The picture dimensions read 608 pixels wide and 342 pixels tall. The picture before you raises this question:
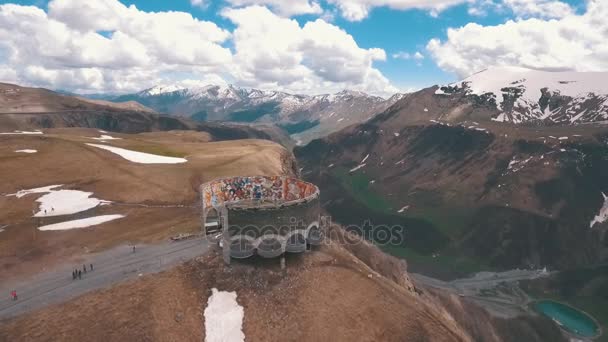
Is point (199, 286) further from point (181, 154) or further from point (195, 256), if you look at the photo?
point (181, 154)

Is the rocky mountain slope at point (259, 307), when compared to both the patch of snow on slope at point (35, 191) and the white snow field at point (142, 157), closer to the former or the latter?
the patch of snow on slope at point (35, 191)

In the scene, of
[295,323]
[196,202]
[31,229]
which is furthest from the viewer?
[196,202]

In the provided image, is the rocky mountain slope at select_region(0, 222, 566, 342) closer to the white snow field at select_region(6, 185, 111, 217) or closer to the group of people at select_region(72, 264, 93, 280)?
the group of people at select_region(72, 264, 93, 280)

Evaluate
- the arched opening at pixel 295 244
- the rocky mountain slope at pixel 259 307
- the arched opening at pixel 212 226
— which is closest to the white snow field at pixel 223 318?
the rocky mountain slope at pixel 259 307

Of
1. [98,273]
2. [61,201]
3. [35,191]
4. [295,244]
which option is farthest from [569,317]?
[35,191]

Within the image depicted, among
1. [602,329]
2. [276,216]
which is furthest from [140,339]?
[602,329]

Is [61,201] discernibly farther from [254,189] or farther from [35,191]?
[254,189]

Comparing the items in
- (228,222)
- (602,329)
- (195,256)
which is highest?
(228,222)
